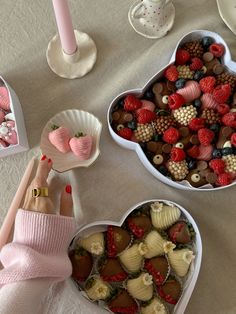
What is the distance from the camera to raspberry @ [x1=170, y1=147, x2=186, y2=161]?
0.60m

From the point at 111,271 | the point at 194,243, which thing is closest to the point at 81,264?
the point at 111,271

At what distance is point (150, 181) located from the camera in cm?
63

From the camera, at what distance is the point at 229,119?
610mm

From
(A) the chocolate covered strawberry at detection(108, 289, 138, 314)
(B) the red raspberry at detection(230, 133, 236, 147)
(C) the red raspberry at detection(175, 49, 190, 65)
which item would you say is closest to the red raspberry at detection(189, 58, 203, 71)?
(C) the red raspberry at detection(175, 49, 190, 65)

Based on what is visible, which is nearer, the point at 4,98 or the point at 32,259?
the point at 32,259

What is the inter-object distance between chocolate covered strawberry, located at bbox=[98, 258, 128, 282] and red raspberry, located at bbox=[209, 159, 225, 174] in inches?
7.4

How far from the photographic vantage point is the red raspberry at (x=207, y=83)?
623mm

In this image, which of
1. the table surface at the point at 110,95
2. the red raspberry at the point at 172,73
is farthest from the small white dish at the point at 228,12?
the red raspberry at the point at 172,73

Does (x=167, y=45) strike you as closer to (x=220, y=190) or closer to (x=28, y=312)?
(x=220, y=190)

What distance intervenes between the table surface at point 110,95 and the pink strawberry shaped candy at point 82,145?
2 centimetres

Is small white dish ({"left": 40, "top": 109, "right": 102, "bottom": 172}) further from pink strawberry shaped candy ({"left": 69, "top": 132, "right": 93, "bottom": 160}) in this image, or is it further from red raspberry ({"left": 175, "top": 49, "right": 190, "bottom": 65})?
red raspberry ({"left": 175, "top": 49, "right": 190, "bottom": 65})

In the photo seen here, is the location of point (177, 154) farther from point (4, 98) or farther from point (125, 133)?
point (4, 98)

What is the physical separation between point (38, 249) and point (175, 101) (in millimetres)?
277

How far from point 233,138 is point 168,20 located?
21 cm
